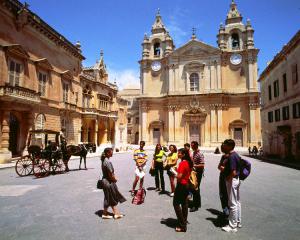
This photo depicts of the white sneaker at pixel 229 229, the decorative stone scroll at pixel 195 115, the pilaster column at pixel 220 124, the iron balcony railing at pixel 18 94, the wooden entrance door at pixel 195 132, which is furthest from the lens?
the wooden entrance door at pixel 195 132

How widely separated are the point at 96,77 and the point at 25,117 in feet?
57.0

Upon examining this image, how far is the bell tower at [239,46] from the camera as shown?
40.1m

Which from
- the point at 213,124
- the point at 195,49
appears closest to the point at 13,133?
the point at 213,124

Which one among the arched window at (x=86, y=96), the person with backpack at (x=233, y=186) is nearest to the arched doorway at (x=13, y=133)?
the arched window at (x=86, y=96)

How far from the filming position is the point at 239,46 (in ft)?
137

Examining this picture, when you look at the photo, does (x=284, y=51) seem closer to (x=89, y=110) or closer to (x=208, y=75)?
(x=208, y=75)

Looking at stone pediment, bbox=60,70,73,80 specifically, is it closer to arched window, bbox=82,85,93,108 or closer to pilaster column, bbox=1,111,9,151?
arched window, bbox=82,85,93,108

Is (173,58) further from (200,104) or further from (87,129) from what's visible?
(87,129)

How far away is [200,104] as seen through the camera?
41.6 m

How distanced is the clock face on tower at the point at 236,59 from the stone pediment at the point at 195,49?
326 cm

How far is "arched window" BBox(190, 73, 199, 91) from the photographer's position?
42469mm

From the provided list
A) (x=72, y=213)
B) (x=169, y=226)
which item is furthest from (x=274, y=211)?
(x=72, y=213)

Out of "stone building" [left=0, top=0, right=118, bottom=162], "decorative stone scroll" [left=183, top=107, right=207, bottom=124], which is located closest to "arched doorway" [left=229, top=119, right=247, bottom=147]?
"decorative stone scroll" [left=183, top=107, right=207, bottom=124]

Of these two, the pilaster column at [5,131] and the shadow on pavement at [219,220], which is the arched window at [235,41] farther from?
the shadow on pavement at [219,220]
